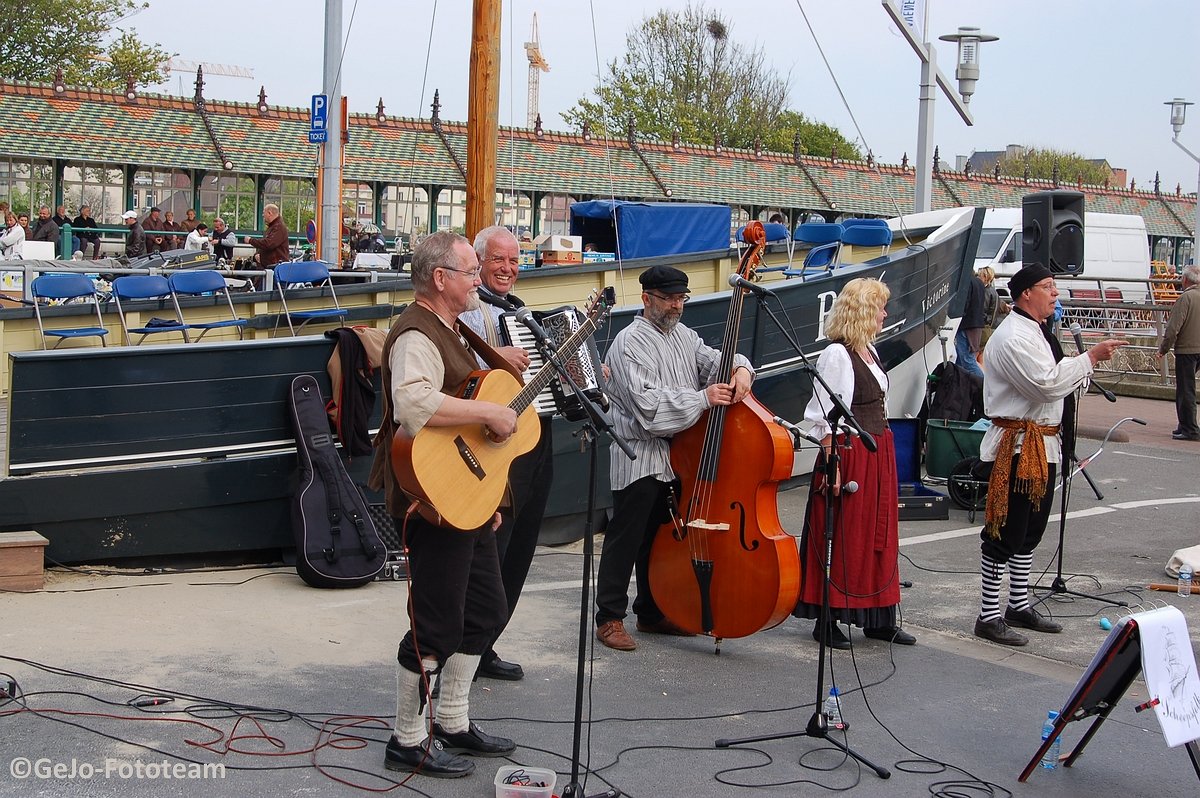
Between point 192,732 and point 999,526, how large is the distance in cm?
399

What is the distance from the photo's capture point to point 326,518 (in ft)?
23.3

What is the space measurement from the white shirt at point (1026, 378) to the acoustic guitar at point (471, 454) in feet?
8.80

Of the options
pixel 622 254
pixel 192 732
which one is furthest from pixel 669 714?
pixel 622 254

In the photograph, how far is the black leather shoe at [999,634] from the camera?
250 inches

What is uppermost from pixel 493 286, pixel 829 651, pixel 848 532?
pixel 493 286

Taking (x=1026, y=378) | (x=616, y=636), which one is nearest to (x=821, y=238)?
(x=1026, y=378)

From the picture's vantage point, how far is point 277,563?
7.55m

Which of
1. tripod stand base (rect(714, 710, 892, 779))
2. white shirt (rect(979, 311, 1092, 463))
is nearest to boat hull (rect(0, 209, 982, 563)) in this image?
tripod stand base (rect(714, 710, 892, 779))

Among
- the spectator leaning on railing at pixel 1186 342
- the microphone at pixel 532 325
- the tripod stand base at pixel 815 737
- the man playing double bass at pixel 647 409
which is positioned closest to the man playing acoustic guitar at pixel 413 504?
the microphone at pixel 532 325

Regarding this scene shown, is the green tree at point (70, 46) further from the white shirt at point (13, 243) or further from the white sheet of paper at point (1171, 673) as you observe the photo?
the white sheet of paper at point (1171, 673)

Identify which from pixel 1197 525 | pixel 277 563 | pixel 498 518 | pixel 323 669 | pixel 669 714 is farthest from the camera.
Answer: pixel 1197 525

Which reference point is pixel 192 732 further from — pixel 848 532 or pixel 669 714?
pixel 848 532

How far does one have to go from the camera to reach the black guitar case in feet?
22.9

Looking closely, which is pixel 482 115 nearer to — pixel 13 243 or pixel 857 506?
pixel 857 506
